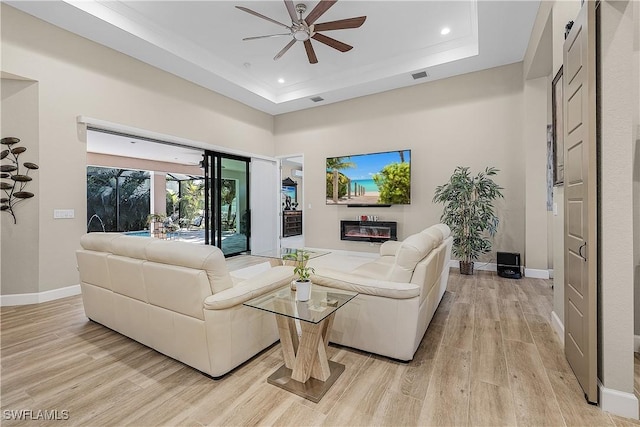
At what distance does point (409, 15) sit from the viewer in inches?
160

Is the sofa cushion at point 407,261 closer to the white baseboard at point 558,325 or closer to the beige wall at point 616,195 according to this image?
the beige wall at point 616,195

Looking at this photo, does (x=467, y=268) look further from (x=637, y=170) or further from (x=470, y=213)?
(x=637, y=170)

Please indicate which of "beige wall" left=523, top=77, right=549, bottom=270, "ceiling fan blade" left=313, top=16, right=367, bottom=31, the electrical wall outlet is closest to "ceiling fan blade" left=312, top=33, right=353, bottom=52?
"ceiling fan blade" left=313, top=16, right=367, bottom=31

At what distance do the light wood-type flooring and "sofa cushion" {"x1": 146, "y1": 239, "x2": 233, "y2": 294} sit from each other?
67cm

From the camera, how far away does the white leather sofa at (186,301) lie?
6.34 feet

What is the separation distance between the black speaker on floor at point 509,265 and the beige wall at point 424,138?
407 millimetres

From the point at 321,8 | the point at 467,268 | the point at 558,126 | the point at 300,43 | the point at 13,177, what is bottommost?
the point at 467,268

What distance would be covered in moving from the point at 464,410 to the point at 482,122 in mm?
4839

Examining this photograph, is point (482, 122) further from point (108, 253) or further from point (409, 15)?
point (108, 253)

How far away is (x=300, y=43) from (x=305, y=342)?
455 centimetres

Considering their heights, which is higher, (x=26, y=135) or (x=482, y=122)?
(x=482, y=122)

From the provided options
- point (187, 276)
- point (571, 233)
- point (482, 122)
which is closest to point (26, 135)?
point (187, 276)

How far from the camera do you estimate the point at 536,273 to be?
15.0 feet

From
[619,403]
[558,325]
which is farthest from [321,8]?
[619,403]
